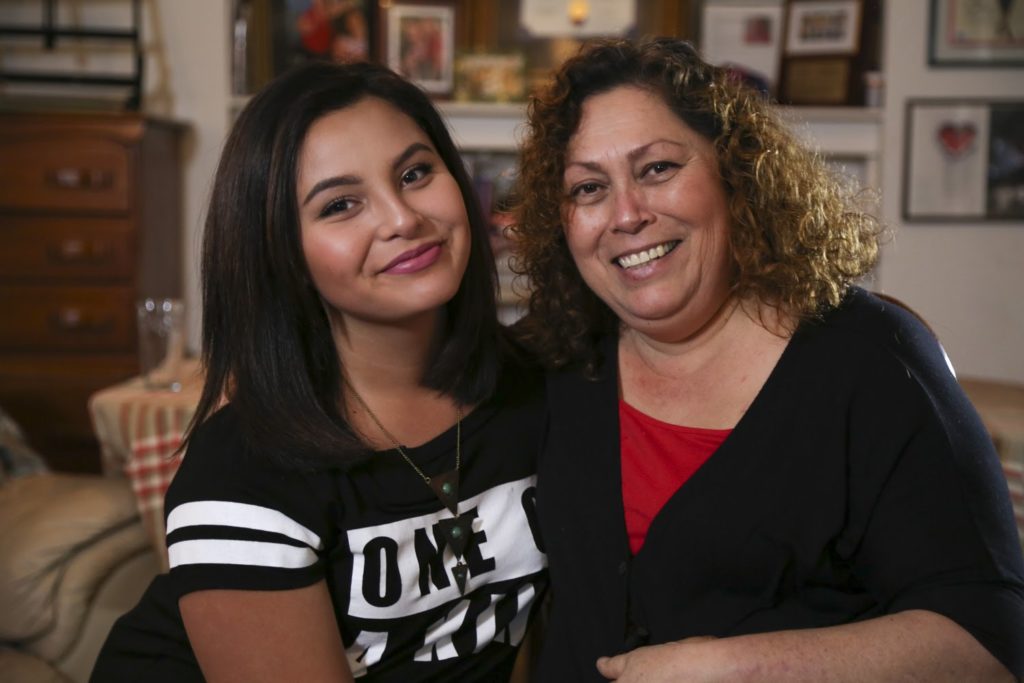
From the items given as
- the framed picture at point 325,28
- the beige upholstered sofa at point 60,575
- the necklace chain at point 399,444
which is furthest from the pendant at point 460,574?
the framed picture at point 325,28

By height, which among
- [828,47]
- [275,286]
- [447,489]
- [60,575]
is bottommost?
[60,575]

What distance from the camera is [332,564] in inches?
51.5

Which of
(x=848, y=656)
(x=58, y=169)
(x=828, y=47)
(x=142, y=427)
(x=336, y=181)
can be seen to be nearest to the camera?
(x=848, y=656)

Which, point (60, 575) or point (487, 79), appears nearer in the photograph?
point (60, 575)

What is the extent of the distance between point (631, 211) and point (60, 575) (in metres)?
1.32

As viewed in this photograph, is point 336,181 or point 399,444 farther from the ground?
point 336,181

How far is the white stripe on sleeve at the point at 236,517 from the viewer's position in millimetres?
1219

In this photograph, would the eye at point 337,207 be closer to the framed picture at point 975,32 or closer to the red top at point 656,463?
the red top at point 656,463

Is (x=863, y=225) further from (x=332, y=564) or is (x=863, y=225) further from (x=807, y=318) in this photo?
(x=332, y=564)

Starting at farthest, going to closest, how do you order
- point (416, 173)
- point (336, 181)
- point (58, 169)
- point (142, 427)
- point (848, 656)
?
1. point (58, 169)
2. point (142, 427)
3. point (416, 173)
4. point (336, 181)
5. point (848, 656)

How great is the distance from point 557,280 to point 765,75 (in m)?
2.80

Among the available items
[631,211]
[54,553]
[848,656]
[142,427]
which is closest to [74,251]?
[142,427]

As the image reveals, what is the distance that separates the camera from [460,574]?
137 centimetres

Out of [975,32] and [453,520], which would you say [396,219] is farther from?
[975,32]
